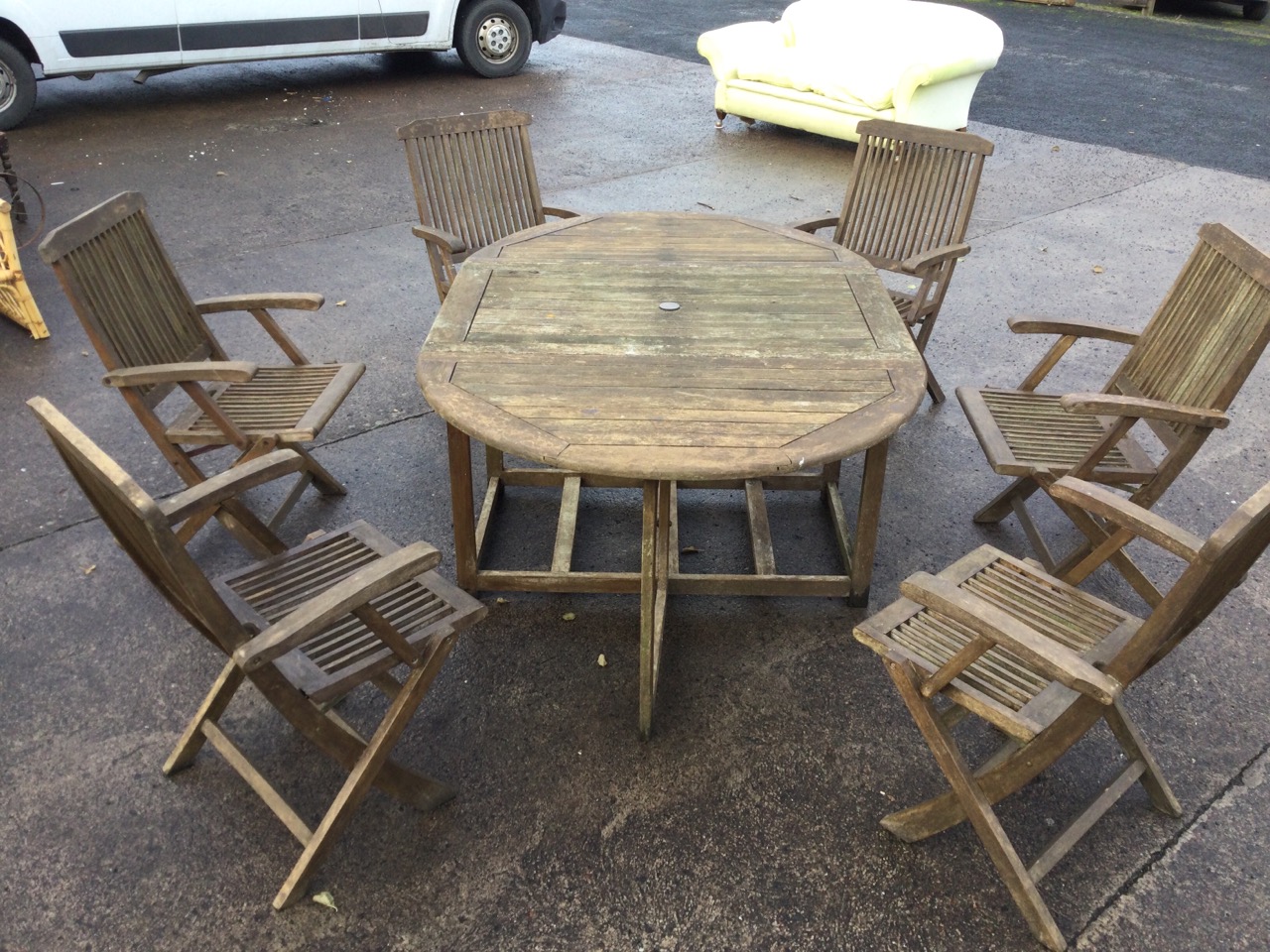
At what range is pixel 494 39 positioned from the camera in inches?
365

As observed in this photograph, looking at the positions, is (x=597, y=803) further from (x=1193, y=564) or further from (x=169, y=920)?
(x=1193, y=564)

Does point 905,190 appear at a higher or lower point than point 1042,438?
higher

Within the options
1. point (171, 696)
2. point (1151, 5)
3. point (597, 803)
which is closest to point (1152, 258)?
point (597, 803)

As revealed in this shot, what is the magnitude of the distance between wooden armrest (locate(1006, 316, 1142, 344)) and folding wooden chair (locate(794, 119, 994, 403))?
722 mm

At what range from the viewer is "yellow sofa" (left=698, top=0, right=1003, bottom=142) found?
7051 millimetres

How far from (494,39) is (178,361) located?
7.18m

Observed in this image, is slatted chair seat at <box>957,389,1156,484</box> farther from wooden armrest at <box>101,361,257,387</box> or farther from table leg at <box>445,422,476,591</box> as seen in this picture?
wooden armrest at <box>101,361,257,387</box>

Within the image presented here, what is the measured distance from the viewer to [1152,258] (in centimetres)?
595

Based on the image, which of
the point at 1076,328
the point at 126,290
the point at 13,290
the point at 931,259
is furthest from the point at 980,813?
the point at 13,290

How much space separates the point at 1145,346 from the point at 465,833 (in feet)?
8.70

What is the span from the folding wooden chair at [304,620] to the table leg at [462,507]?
34 cm

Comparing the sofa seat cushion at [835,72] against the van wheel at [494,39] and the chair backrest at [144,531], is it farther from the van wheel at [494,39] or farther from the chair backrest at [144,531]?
the chair backrest at [144,531]

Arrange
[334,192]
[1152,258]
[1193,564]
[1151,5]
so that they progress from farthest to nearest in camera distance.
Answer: [1151,5]
[334,192]
[1152,258]
[1193,564]

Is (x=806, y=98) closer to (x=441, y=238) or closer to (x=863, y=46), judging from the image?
(x=863, y=46)
